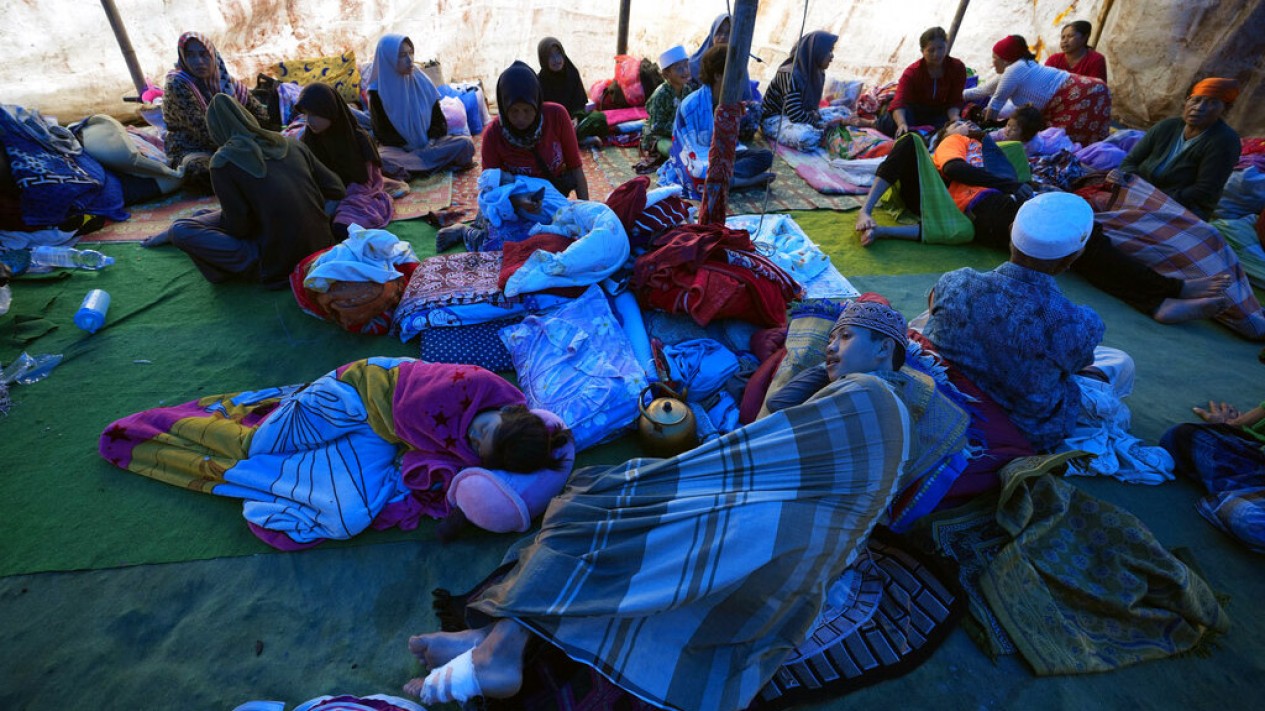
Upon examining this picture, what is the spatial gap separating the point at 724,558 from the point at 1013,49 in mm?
7067

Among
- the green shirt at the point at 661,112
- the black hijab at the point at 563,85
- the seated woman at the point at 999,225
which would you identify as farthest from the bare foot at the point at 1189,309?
the black hijab at the point at 563,85

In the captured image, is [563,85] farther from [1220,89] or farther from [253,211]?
[1220,89]

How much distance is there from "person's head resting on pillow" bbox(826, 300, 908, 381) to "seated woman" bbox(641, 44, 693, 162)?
12.9 ft

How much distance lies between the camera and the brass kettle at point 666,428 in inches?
97.0

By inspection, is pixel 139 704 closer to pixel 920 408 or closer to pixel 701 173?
pixel 920 408

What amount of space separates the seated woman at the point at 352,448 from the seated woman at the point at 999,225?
136 inches

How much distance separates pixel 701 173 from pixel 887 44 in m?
5.40

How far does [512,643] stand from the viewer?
1.68 metres

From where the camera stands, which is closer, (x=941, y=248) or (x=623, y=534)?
(x=623, y=534)

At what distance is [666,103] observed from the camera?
5.76m

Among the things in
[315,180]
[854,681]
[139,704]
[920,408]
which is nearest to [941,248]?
[920,408]

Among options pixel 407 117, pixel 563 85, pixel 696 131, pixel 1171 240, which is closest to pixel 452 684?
pixel 696 131

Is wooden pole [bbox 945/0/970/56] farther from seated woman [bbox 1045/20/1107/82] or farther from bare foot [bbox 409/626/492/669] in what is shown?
bare foot [bbox 409/626/492/669]

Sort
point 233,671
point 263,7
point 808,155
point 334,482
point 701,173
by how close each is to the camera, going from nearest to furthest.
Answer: point 233,671
point 334,482
point 701,173
point 808,155
point 263,7
